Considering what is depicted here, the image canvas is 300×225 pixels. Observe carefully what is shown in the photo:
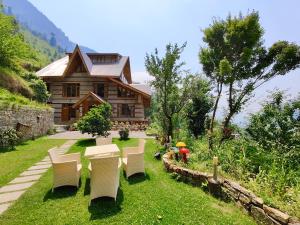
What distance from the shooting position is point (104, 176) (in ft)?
19.5

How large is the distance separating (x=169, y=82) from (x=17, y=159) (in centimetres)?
841

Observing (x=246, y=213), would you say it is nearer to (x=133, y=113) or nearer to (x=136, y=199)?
(x=136, y=199)

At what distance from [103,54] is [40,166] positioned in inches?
1048

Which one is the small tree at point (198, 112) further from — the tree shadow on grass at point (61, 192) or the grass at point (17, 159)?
the tree shadow on grass at point (61, 192)

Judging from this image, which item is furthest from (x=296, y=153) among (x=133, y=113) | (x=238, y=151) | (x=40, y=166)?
(x=133, y=113)

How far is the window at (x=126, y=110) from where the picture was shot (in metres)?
31.5

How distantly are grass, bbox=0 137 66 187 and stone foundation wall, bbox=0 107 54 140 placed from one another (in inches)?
58.4

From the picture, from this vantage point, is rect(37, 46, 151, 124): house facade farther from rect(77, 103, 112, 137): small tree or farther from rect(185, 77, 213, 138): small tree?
rect(185, 77, 213, 138): small tree

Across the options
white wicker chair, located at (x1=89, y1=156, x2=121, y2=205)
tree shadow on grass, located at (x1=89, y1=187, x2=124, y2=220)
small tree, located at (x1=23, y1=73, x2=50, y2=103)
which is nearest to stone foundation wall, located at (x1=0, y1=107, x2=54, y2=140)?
small tree, located at (x1=23, y1=73, x2=50, y2=103)

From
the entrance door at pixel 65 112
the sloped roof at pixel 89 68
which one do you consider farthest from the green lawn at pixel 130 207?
the entrance door at pixel 65 112

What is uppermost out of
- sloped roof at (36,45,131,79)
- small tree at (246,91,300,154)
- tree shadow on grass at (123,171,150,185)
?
sloped roof at (36,45,131,79)

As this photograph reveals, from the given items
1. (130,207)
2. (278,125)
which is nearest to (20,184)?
(130,207)

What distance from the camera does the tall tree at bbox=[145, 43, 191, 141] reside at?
13562mm

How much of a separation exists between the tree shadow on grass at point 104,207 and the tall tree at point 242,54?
762 centimetres
